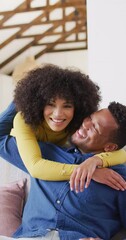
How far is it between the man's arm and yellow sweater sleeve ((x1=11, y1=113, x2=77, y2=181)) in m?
0.13

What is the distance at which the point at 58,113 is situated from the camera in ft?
3.62

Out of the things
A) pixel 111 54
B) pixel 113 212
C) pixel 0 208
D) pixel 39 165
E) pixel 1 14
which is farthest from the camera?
pixel 1 14

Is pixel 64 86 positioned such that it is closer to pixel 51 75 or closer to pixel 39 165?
pixel 51 75

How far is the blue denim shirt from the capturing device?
1081mm

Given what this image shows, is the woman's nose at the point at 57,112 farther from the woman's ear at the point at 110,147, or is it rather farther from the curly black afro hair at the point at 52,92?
the woman's ear at the point at 110,147

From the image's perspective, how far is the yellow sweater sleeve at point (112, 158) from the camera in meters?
1.07

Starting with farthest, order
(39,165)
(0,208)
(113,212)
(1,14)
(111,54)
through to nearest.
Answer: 1. (1,14)
2. (111,54)
3. (0,208)
4. (113,212)
5. (39,165)

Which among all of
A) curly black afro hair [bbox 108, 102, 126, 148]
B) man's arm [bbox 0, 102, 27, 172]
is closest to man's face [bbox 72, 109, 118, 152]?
curly black afro hair [bbox 108, 102, 126, 148]

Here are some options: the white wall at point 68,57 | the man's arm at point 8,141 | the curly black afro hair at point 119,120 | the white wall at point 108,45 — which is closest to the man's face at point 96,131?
the curly black afro hair at point 119,120

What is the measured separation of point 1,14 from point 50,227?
4.23 meters

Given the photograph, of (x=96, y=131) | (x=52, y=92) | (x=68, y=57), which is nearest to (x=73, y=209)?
(x=96, y=131)

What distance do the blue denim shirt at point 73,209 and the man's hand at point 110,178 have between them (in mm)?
46

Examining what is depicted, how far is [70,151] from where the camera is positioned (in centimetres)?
119

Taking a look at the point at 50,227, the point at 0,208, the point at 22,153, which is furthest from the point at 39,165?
the point at 0,208
